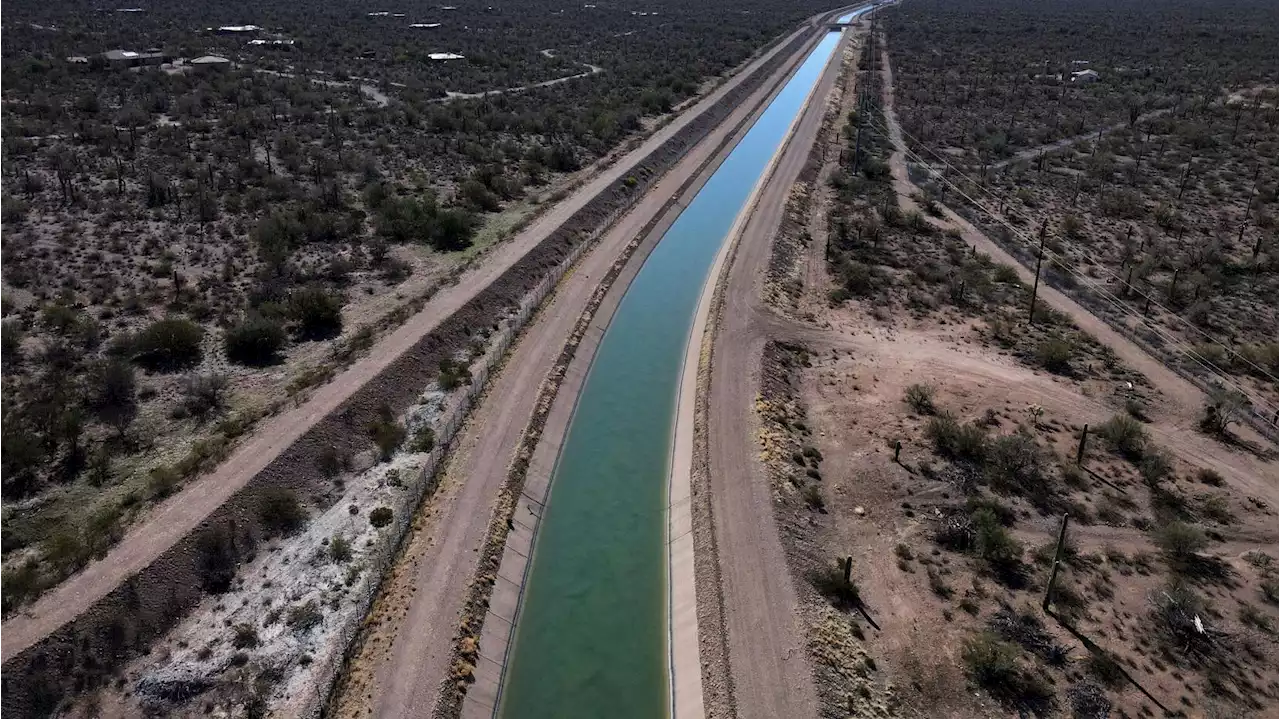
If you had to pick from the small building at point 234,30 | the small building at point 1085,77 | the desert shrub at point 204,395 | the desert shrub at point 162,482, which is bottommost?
the desert shrub at point 162,482

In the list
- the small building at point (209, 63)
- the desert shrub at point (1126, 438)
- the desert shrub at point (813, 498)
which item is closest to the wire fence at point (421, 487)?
the desert shrub at point (813, 498)

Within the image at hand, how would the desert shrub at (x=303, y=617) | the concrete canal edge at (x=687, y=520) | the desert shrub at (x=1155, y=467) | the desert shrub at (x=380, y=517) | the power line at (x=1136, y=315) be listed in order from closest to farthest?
1. the concrete canal edge at (x=687, y=520)
2. the desert shrub at (x=303, y=617)
3. the desert shrub at (x=380, y=517)
4. the desert shrub at (x=1155, y=467)
5. the power line at (x=1136, y=315)

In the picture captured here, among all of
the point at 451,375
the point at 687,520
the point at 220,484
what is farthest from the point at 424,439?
the point at 687,520

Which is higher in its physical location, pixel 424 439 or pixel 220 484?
pixel 220 484

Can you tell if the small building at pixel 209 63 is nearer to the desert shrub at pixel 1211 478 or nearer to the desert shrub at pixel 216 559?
the desert shrub at pixel 216 559

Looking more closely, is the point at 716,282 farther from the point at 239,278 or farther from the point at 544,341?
the point at 239,278

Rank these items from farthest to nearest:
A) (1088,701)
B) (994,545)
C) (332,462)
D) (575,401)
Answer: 1. (575,401)
2. (332,462)
3. (994,545)
4. (1088,701)

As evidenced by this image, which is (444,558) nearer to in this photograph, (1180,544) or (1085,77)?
(1180,544)

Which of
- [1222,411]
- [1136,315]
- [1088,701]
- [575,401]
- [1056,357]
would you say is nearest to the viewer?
[1088,701]

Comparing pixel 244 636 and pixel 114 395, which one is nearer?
pixel 244 636
